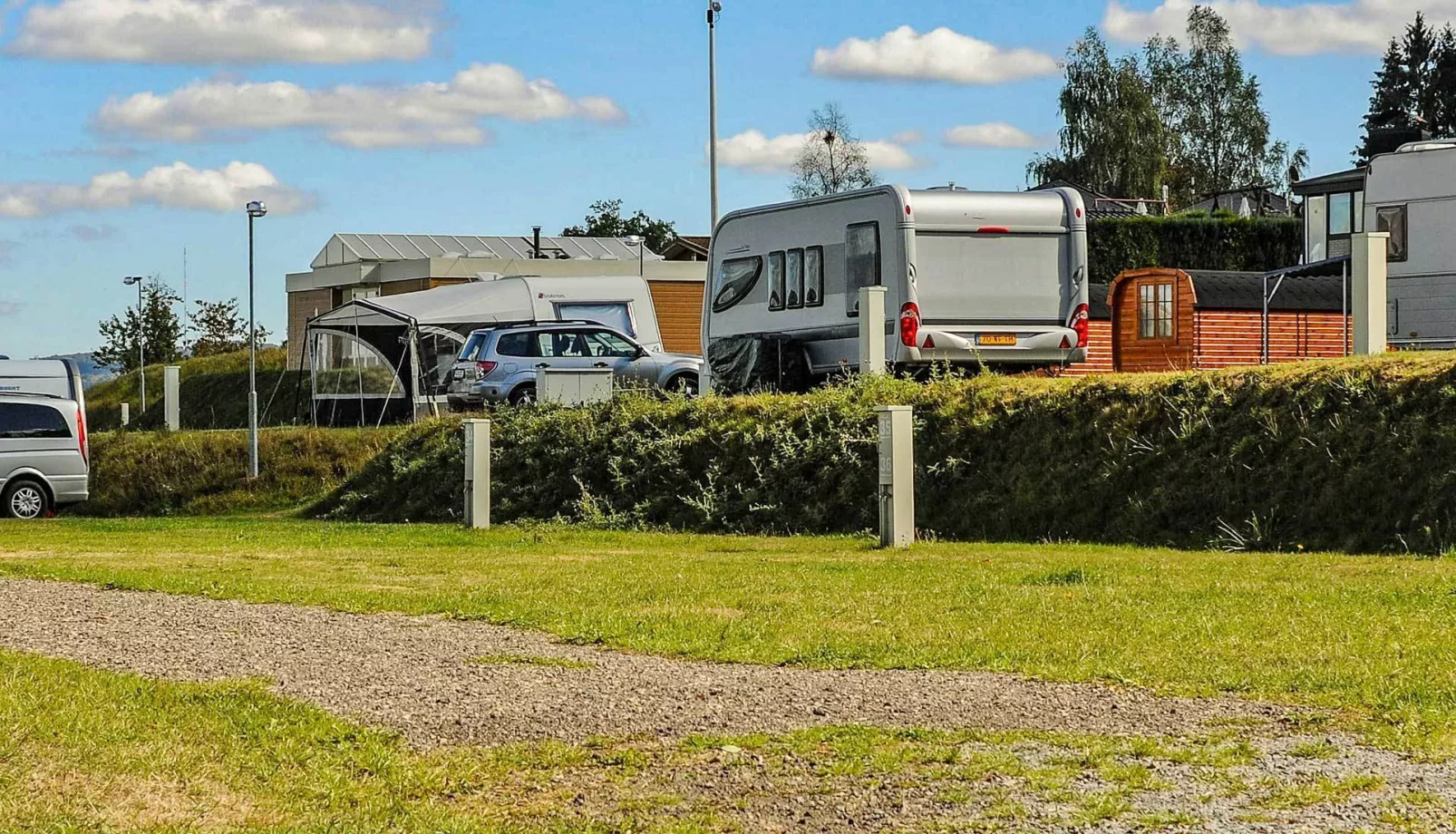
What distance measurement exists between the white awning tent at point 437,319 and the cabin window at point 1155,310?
8.29 metres

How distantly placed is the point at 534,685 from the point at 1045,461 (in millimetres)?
9400

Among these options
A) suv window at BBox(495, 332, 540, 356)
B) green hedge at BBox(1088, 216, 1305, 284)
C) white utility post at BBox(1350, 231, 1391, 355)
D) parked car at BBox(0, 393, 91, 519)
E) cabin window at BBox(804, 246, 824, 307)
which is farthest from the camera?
green hedge at BBox(1088, 216, 1305, 284)

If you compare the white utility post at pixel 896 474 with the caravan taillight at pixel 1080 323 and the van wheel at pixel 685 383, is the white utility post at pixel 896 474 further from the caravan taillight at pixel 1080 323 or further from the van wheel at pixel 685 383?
the van wheel at pixel 685 383

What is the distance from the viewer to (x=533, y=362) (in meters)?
26.7

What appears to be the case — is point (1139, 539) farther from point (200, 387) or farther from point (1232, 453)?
point (200, 387)

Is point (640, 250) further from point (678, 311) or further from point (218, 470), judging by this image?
point (218, 470)

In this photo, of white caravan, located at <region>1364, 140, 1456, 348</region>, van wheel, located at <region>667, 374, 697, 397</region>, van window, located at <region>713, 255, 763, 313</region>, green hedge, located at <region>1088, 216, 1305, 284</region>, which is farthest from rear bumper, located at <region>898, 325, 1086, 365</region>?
green hedge, located at <region>1088, 216, 1305, 284</region>

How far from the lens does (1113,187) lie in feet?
222

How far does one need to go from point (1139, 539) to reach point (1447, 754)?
863cm

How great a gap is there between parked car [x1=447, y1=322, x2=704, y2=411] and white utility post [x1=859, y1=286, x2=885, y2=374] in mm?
7691

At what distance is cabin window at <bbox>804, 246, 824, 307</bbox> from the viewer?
68.8ft

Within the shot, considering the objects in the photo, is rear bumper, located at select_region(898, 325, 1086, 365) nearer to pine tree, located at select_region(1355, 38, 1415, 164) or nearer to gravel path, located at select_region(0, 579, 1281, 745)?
gravel path, located at select_region(0, 579, 1281, 745)

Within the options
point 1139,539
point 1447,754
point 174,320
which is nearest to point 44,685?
point 1447,754

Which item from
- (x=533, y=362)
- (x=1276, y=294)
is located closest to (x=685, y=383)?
(x=533, y=362)
